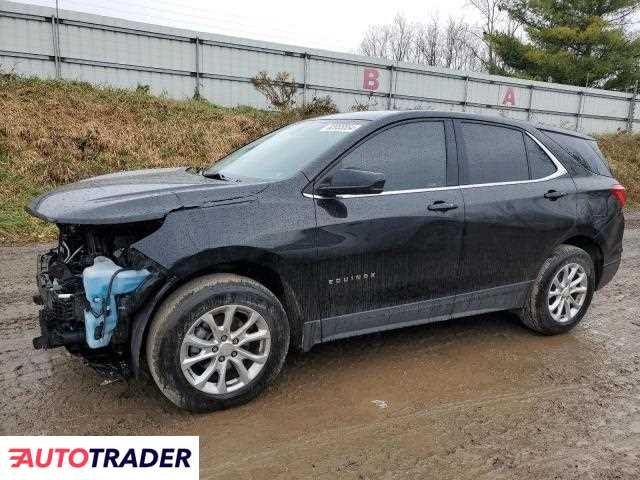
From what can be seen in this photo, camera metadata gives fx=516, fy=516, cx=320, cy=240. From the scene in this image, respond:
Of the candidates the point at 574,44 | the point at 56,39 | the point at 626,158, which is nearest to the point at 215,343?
the point at 56,39

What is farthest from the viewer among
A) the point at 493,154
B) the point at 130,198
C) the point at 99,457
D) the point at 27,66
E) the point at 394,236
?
the point at 27,66

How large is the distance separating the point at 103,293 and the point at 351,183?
1.53 metres

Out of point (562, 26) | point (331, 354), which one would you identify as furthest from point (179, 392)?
point (562, 26)

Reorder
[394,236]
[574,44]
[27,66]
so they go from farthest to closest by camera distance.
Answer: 1. [574,44]
2. [27,66]
3. [394,236]

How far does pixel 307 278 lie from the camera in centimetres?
317

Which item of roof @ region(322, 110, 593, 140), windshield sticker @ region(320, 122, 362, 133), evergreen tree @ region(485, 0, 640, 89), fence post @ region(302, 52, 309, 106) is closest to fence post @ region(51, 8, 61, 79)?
fence post @ region(302, 52, 309, 106)

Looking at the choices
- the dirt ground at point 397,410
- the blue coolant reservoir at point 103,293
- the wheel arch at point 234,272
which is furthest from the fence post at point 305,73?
the blue coolant reservoir at point 103,293

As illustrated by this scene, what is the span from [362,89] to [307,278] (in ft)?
46.7

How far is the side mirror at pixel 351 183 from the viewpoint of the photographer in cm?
311

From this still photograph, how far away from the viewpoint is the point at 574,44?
90.1 feet

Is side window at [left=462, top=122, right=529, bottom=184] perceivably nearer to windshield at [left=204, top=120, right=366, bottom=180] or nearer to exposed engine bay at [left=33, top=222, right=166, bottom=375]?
windshield at [left=204, top=120, right=366, bottom=180]

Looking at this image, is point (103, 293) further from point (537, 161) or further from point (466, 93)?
point (466, 93)

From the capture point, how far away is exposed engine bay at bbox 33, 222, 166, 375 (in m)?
2.76

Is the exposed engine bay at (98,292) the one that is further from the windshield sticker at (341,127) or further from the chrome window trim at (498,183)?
the windshield sticker at (341,127)
